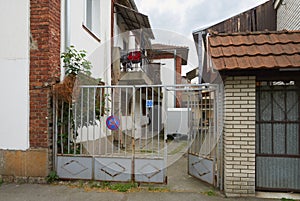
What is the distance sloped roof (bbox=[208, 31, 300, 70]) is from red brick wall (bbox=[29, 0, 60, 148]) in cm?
349

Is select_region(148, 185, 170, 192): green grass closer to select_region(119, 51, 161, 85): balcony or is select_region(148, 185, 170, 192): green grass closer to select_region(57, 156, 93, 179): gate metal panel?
select_region(57, 156, 93, 179): gate metal panel

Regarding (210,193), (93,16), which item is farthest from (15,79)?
(210,193)

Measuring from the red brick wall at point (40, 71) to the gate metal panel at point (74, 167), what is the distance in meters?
0.53

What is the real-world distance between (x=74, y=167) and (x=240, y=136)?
3565mm

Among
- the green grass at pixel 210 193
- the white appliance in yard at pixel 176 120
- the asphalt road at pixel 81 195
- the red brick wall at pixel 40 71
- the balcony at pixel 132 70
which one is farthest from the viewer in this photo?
the white appliance in yard at pixel 176 120

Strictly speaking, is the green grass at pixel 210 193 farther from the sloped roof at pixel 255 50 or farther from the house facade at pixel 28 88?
the house facade at pixel 28 88

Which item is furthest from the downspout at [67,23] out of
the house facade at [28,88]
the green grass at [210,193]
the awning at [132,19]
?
the green grass at [210,193]

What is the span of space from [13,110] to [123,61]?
5.93 metres

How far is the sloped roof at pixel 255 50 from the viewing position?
12.7 ft

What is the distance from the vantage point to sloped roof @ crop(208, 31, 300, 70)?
12.7ft

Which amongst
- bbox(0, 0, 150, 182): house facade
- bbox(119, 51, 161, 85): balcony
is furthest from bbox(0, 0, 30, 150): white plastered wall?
bbox(119, 51, 161, 85): balcony

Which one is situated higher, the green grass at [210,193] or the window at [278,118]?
the window at [278,118]

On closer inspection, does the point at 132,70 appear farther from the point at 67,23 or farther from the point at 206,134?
the point at 206,134

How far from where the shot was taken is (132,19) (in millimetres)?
10844
